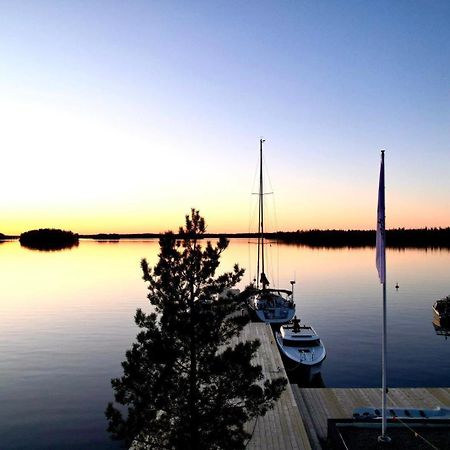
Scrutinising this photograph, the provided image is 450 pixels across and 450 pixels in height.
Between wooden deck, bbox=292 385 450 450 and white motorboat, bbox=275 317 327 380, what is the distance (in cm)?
583

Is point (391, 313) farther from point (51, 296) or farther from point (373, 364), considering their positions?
point (51, 296)

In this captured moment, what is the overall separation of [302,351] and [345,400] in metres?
9.58

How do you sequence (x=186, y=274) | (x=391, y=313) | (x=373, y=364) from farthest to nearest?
(x=391, y=313)
(x=373, y=364)
(x=186, y=274)

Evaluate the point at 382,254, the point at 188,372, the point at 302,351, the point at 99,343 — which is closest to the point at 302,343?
the point at 302,351

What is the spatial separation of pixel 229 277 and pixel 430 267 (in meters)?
124

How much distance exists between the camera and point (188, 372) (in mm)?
16531

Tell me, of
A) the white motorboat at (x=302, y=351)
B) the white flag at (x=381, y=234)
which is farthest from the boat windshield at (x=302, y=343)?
the white flag at (x=381, y=234)

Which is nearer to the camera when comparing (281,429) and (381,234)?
(381,234)

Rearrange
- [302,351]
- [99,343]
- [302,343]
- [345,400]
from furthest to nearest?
1. [99,343]
2. [302,343]
3. [302,351]
4. [345,400]

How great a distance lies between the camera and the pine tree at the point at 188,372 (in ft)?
52.1

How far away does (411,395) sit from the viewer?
27359 millimetres

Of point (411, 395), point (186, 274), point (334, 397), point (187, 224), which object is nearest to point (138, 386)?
point (186, 274)

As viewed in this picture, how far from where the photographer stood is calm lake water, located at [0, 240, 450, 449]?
2973 centimetres

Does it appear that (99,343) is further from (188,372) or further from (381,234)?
(381,234)
